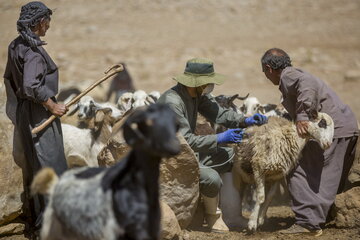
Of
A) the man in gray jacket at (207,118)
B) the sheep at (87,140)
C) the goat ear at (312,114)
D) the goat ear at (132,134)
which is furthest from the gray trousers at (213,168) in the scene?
the goat ear at (132,134)

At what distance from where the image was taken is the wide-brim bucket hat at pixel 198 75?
21.0ft

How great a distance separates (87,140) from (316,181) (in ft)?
10.7

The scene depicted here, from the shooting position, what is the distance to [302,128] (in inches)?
251

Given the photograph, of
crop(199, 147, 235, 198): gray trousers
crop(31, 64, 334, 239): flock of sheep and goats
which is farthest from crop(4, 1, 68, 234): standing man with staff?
crop(199, 147, 235, 198): gray trousers

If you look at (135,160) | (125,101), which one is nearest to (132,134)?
(135,160)

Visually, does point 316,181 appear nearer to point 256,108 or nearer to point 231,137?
point 231,137

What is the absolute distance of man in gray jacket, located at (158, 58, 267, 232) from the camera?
6.36 metres

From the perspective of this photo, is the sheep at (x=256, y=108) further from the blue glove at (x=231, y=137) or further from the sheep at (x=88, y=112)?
the blue glove at (x=231, y=137)

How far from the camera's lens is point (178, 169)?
632 cm

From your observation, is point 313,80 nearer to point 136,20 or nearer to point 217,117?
point 217,117

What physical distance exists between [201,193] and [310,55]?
1833 centimetres

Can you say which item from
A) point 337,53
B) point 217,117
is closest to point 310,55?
point 337,53

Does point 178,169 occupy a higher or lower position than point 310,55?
higher

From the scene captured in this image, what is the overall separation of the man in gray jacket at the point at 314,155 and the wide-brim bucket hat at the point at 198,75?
0.63 metres
